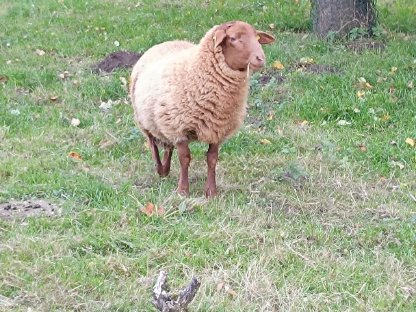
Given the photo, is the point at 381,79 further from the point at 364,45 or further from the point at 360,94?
the point at 364,45

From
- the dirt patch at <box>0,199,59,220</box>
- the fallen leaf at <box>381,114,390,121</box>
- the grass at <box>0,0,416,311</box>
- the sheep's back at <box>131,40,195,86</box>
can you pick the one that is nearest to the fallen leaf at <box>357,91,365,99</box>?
the grass at <box>0,0,416,311</box>

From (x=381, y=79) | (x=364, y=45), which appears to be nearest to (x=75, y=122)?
(x=381, y=79)

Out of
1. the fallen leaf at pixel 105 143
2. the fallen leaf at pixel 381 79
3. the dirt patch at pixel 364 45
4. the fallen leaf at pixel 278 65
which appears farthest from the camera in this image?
the dirt patch at pixel 364 45

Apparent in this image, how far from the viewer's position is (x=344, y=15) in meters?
9.42

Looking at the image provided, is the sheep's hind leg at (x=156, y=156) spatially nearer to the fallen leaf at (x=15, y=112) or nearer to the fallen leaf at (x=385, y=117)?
the fallen leaf at (x=15, y=112)

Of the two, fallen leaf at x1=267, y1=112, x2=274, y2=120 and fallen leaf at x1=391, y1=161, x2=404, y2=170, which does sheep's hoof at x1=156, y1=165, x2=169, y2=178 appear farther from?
fallen leaf at x1=391, y1=161, x2=404, y2=170

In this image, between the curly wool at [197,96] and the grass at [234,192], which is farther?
the curly wool at [197,96]

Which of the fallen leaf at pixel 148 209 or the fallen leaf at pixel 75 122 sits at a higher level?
the fallen leaf at pixel 148 209

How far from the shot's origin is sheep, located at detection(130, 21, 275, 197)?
17.2 ft

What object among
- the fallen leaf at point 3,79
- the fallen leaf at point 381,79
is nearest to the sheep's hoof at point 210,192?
the fallen leaf at point 381,79

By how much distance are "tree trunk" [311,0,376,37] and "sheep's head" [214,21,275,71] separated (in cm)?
439

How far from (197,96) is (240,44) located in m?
0.49

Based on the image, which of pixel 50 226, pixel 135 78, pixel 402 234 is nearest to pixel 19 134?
pixel 135 78

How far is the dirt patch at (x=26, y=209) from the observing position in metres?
5.11
